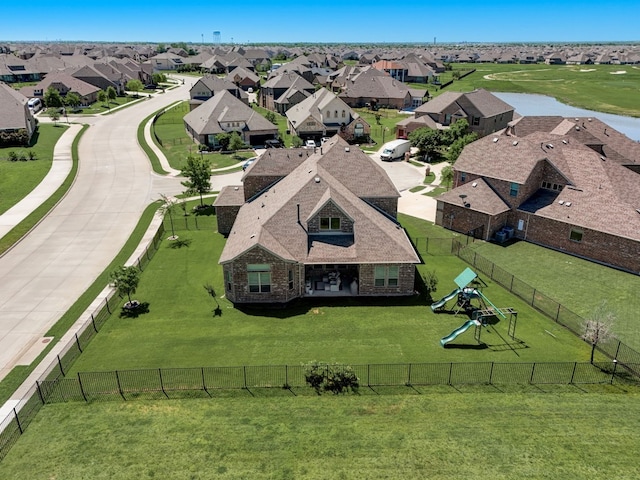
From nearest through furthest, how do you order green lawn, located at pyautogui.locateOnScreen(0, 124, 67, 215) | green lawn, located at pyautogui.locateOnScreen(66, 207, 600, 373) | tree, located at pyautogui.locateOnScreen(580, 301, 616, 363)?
1. tree, located at pyautogui.locateOnScreen(580, 301, 616, 363)
2. green lawn, located at pyautogui.locateOnScreen(66, 207, 600, 373)
3. green lawn, located at pyautogui.locateOnScreen(0, 124, 67, 215)

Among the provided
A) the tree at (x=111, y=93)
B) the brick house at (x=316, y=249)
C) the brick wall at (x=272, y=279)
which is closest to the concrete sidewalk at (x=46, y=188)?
the brick house at (x=316, y=249)

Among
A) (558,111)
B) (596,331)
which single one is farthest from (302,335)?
(558,111)

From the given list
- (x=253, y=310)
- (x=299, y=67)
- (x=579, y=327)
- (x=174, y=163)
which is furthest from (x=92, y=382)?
(x=299, y=67)

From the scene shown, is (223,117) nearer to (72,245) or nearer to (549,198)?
(72,245)

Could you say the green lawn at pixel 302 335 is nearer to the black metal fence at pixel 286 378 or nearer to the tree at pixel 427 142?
the black metal fence at pixel 286 378

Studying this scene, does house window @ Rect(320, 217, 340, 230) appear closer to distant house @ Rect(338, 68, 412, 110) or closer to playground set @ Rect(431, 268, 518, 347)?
playground set @ Rect(431, 268, 518, 347)

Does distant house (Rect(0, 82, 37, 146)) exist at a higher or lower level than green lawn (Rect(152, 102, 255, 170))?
higher

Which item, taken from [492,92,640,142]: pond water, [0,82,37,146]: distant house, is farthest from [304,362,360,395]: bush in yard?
[492,92,640,142]: pond water
